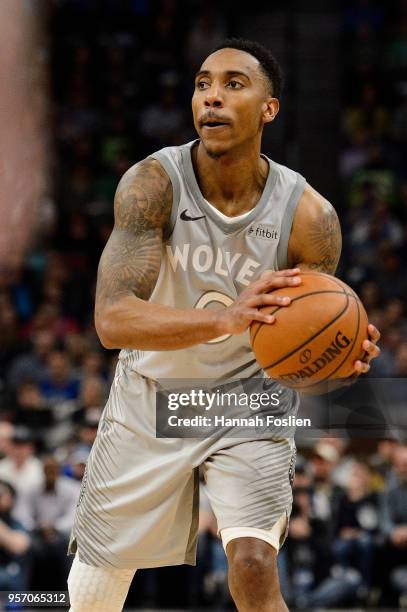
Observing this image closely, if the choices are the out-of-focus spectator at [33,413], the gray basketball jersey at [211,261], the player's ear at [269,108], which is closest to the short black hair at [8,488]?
the out-of-focus spectator at [33,413]

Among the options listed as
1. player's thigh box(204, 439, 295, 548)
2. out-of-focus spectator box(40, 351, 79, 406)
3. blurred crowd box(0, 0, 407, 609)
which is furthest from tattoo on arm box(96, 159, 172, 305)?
out-of-focus spectator box(40, 351, 79, 406)

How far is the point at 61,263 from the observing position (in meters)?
9.38

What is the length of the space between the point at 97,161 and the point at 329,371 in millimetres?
6881

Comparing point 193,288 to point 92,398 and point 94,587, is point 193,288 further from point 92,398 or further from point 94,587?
point 92,398

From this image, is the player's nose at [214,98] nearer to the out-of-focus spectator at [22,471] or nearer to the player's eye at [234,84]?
the player's eye at [234,84]

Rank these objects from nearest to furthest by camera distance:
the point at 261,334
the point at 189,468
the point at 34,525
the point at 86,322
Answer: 1. the point at 261,334
2. the point at 189,468
3. the point at 34,525
4. the point at 86,322

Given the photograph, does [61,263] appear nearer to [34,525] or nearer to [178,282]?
[34,525]

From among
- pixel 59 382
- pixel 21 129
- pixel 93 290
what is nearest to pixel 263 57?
pixel 59 382

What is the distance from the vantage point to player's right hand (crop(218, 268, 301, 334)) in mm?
3420

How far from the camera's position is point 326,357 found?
351 centimetres

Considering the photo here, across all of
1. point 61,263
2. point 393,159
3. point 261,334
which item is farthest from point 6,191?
point 261,334

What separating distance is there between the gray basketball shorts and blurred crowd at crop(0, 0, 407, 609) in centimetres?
220

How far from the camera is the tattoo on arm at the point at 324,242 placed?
397 centimetres

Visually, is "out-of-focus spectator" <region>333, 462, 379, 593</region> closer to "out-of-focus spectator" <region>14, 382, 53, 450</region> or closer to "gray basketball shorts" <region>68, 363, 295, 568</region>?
"out-of-focus spectator" <region>14, 382, 53, 450</region>
